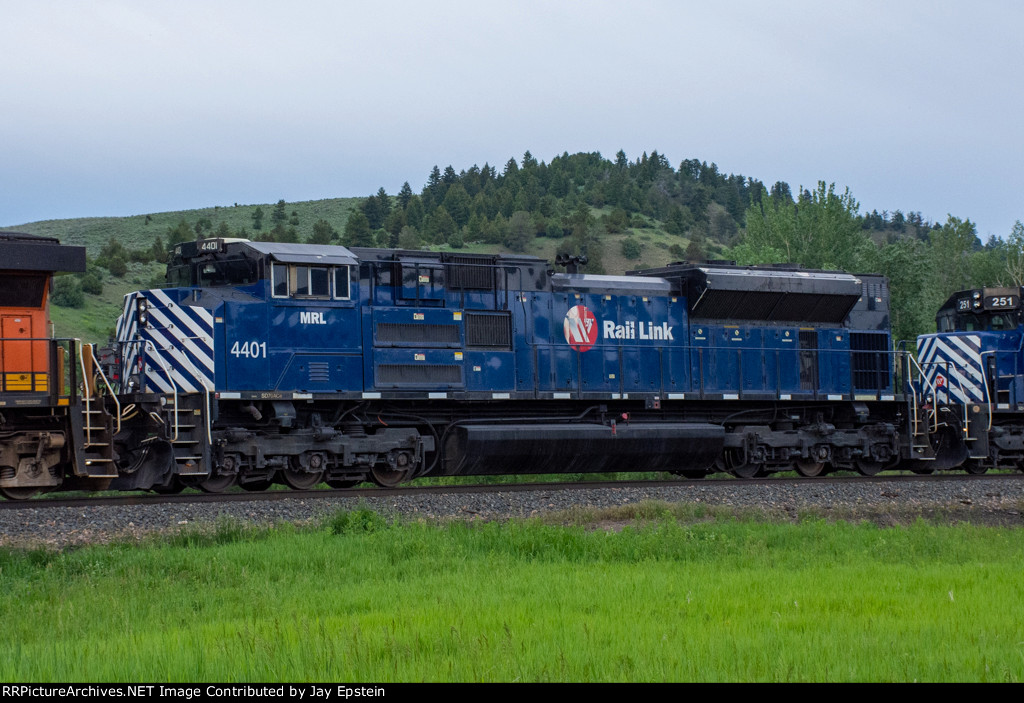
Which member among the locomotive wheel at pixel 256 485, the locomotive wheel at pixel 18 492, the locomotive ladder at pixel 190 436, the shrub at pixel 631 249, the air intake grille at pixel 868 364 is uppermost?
the shrub at pixel 631 249

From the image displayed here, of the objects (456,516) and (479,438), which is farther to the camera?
(479,438)

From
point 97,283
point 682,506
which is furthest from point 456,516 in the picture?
point 97,283

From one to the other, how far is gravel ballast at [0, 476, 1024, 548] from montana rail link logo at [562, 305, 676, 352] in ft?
9.43

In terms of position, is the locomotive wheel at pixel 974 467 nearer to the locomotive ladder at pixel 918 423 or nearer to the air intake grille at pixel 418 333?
the locomotive ladder at pixel 918 423

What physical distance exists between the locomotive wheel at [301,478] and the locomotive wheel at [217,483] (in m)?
0.79

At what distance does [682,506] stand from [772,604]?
21.0 ft

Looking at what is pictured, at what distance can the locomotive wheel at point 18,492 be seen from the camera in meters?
13.4

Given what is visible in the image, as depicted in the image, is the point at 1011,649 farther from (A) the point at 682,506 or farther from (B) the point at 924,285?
(B) the point at 924,285

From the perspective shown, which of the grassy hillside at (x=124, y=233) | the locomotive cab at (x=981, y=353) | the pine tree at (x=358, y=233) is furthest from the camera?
the pine tree at (x=358, y=233)

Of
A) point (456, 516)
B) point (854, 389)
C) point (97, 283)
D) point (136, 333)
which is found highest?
point (97, 283)

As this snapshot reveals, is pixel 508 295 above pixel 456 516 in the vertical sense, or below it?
above

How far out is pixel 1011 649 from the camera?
19.0ft

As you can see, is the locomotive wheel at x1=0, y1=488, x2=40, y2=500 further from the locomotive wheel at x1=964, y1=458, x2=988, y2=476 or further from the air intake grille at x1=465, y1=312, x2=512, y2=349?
the locomotive wheel at x1=964, y1=458, x2=988, y2=476

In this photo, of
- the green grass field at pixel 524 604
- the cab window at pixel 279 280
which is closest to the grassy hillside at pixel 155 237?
the cab window at pixel 279 280
